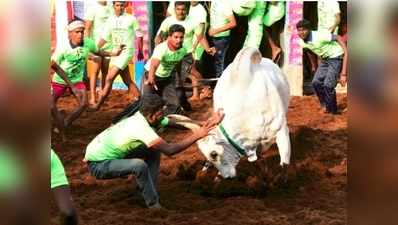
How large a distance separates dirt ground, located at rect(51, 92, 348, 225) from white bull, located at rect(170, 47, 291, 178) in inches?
2.3

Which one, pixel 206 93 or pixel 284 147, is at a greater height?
pixel 206 93

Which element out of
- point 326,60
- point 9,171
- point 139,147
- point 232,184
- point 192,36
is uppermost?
point 192,36

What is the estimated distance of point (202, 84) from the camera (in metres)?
3.88

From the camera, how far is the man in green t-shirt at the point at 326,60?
12.5 feet

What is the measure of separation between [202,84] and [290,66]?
50 centimetres

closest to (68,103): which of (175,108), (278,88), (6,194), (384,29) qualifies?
(175,108)

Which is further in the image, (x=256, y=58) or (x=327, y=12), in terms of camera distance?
(x=256, y=58)

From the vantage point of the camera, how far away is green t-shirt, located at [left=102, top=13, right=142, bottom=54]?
3881 mm

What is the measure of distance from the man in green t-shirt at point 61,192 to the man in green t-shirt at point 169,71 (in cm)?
90

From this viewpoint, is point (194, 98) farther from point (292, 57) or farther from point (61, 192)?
point (61, 192)

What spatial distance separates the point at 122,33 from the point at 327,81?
117cm

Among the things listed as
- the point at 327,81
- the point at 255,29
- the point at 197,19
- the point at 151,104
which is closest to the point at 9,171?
the point at 151,104

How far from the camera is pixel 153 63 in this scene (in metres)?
3.89

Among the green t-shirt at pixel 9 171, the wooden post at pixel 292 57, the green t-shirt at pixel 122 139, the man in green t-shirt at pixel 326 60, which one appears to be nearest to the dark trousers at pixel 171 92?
the green t-shirt at pixel 122 139
